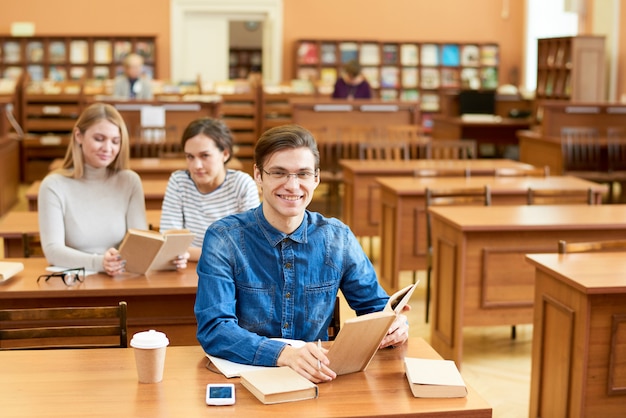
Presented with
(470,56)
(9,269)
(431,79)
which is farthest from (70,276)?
(470,56)

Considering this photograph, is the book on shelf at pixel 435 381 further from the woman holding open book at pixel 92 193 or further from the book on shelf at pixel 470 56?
the book on shelf at pixel 470 56

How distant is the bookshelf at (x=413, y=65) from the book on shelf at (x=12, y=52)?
4.31m

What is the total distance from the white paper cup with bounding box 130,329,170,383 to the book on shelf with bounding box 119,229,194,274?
3.68 feet

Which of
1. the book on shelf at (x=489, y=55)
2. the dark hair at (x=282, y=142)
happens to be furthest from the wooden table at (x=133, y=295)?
the book on shelf at (x=489, y=55)

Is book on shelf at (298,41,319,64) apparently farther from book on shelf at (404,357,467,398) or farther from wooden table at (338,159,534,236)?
book on shelf at (404,357,467,398)

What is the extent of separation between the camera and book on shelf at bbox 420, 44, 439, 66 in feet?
48.3

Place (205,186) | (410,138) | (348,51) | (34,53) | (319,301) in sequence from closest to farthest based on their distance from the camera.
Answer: (319,301), (205,186), (410,138), (34,53), (348,51)

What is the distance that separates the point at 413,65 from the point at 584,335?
11.9m

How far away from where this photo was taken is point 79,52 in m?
13.7

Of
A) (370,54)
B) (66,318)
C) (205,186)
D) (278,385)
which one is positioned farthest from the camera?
(370,54)

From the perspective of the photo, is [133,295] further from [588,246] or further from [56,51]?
[56,51]

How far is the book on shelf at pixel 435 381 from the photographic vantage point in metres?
1.99

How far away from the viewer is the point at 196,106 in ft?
31.0

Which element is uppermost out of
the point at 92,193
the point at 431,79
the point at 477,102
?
the point at 431,79
